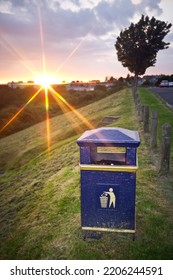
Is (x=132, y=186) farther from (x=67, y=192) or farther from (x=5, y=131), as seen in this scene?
(x=5, y=131)

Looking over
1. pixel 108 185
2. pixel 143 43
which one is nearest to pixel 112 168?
pixel 108 185

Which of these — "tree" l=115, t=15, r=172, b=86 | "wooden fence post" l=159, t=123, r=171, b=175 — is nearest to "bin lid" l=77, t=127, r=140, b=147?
"wooden fence post" l=159, t=123, r=171, b=175

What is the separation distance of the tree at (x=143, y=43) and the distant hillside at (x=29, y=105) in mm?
8697

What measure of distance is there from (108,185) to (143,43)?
33.8m

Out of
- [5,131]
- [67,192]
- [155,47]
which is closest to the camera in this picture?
[67,192]

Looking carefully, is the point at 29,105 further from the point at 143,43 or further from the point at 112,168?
the point at 112,168

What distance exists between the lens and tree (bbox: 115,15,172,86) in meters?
34.9

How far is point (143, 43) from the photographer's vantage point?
35000 millimetres

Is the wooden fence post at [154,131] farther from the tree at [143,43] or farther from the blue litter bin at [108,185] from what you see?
the tree at [143,43]

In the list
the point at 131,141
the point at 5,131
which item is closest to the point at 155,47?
the point at 5,131

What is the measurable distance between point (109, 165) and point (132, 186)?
0.47 meters

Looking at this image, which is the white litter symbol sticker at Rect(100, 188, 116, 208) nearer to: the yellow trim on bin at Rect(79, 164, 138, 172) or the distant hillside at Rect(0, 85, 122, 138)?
the yellow trim on bin at Rect(79, 164, 138, 172)
